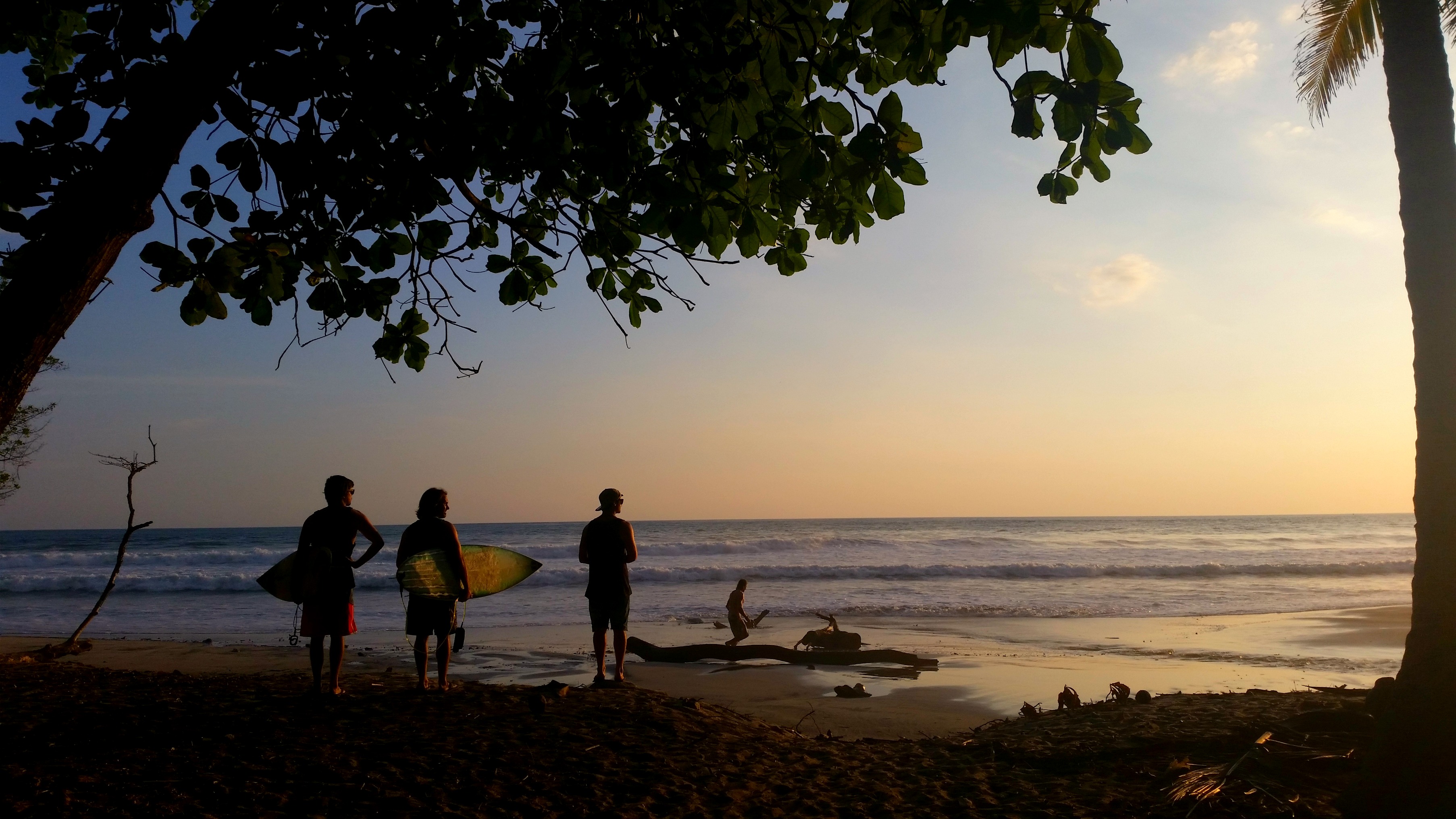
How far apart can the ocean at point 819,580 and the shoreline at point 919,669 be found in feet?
6.98

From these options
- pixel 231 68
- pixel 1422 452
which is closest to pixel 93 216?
pixel 231 68

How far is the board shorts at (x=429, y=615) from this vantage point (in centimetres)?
619

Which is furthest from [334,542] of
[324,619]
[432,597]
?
[432,597]

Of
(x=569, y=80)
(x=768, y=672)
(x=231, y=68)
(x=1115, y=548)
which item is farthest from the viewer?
(x=1115, y=548)

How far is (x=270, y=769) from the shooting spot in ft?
13.0

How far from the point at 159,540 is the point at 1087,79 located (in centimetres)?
6277

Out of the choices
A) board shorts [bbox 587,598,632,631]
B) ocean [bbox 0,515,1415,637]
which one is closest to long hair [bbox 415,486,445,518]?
board shorts [bbox 587,598,632,631]

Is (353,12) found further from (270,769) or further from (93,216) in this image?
(270,769)

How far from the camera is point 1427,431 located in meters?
4.08

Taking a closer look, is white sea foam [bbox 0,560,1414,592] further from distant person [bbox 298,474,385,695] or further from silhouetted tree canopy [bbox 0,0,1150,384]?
silhouetted tree canopy [bbox 0,0,1150,384]

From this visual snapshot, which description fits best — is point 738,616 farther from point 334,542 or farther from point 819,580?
point 819,580

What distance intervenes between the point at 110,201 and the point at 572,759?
3.27 meters

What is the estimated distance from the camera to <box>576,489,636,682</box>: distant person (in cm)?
708

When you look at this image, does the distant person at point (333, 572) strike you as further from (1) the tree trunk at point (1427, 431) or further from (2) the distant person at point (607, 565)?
(1) the tree trunk at point (1427, 431)
